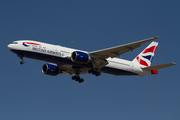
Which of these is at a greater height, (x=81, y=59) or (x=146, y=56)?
(x=146, y=56)

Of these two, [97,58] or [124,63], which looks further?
[124,63]

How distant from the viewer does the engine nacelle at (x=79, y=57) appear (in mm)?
36625

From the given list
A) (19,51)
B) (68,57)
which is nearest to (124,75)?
(68,57)

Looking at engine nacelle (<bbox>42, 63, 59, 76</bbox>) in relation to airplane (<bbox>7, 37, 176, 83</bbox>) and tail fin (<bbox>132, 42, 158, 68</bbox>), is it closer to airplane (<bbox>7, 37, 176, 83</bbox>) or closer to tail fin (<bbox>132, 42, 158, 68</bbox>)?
airplane (<bbox>7, 37, 176, 83</bbox>)

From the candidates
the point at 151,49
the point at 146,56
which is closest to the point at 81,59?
the point at 146,56

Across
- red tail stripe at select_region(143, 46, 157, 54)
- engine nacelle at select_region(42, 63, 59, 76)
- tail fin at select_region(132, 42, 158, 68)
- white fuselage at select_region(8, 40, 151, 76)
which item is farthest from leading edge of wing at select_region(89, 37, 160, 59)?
red tail stripe at select_region(143, 46, 157, 54)

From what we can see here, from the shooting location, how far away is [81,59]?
36.8 meters

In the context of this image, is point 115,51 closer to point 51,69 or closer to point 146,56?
point 146,56

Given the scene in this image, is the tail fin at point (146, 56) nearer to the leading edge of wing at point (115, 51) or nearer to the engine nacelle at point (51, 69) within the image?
the leading edge of wing at point (115, 51)

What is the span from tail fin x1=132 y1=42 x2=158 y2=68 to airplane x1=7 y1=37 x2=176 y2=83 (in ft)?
0.72

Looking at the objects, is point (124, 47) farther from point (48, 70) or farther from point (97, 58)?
point (48, 70)

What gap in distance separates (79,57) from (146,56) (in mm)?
14557

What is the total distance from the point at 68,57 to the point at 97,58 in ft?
13.0

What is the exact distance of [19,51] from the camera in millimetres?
36250
